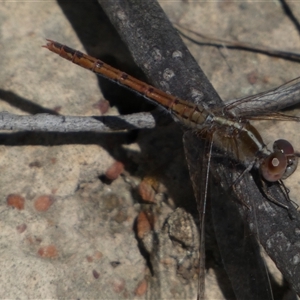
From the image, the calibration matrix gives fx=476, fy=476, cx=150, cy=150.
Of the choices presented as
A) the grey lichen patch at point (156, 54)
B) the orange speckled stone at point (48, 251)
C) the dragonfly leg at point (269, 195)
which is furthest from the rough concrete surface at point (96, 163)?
the grey lichen patch at point (156, 54)

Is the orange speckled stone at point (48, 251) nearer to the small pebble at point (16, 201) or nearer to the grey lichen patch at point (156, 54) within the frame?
the small pebble at point (16, 201)

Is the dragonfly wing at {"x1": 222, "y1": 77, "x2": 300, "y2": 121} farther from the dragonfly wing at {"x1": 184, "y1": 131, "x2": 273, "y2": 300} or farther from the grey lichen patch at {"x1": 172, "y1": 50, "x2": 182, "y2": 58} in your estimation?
the grey lichen patch at {"x1": 172, "y1": 50, "x2": 182, "y2": 58}

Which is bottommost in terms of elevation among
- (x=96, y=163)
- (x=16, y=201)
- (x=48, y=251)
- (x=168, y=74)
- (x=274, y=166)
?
(x=48, y=251)

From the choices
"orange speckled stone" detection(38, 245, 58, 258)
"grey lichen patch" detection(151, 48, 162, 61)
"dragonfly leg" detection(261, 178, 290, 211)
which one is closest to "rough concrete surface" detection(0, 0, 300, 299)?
"orange speckled stone" detection(38, 245, 58, 258)

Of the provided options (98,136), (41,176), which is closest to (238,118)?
(98,136)

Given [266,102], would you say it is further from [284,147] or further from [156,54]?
[156,54]

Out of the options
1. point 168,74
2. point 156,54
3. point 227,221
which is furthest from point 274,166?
point 156,54

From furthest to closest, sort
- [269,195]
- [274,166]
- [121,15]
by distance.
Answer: [121,15] < [274,166] < [269,195]
